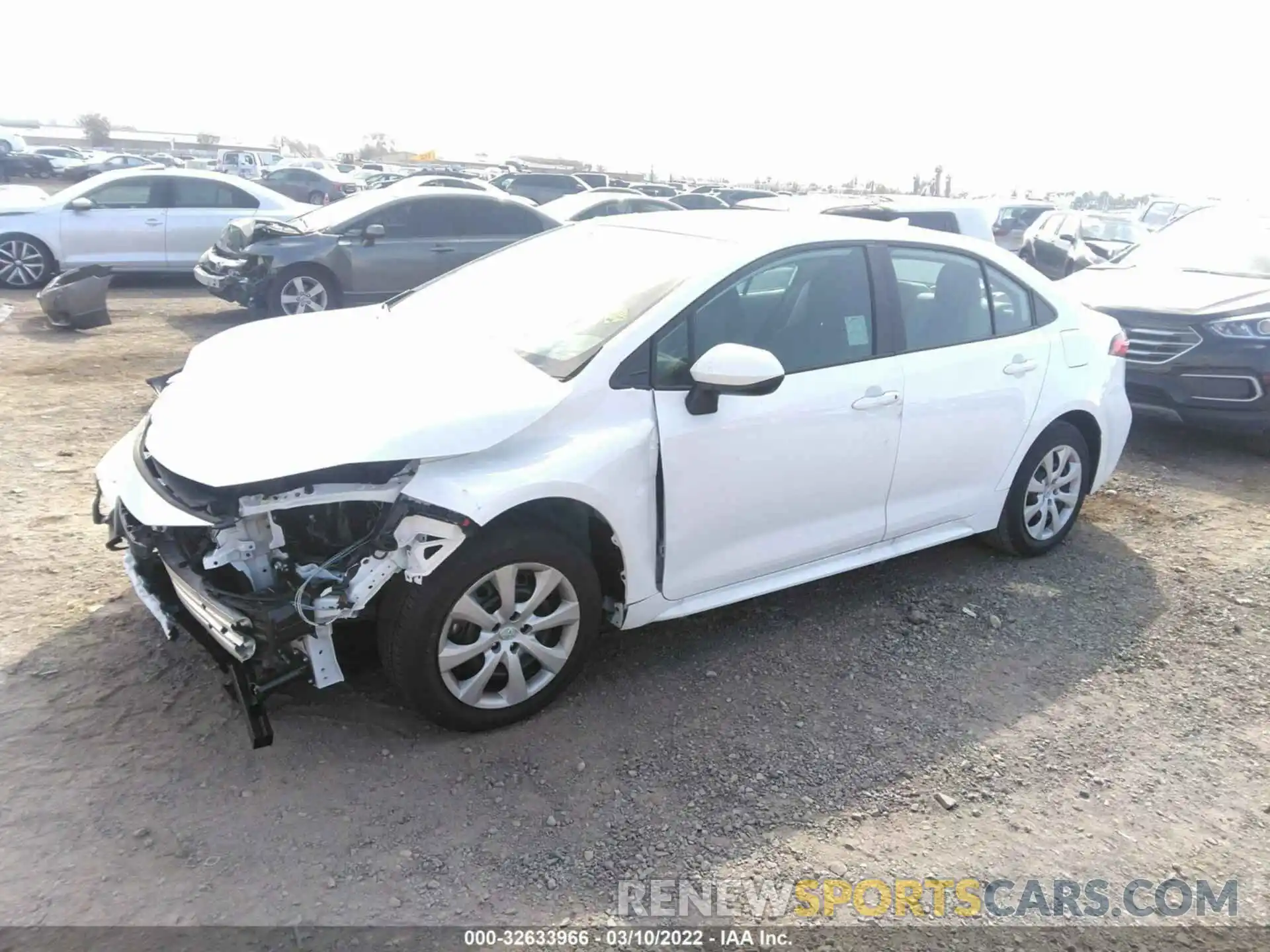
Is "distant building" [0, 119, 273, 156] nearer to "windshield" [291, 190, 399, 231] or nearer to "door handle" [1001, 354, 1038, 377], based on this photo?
"windshield" [291, 190, 399, 231]

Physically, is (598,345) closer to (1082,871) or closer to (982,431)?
(982,431)

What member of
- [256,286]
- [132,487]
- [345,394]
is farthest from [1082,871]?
[256,286]

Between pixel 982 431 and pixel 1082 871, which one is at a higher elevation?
pixel 982 431

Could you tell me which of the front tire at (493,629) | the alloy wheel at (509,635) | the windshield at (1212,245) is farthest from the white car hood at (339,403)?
the windshield at (1212,245)

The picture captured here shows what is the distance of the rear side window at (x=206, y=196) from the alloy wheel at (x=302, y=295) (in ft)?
11.3

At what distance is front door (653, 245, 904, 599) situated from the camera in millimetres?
3406

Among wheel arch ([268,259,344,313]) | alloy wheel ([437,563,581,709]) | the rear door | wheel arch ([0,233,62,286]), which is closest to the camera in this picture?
alloy wheel ([437,563,581,709])

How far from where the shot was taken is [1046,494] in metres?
4.86

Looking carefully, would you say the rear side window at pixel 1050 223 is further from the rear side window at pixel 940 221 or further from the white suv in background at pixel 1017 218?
the rear side window at pixel 940 221

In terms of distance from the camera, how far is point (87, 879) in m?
2.54

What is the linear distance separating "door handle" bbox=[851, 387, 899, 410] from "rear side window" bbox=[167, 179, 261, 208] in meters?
10.7

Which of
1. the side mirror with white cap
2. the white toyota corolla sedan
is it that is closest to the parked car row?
the white toyota corolla sedan

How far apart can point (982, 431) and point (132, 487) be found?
11.5 ft

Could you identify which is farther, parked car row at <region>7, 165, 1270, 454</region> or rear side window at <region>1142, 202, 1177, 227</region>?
rear side window at <region>1142, 202, 1177, 227</region>
